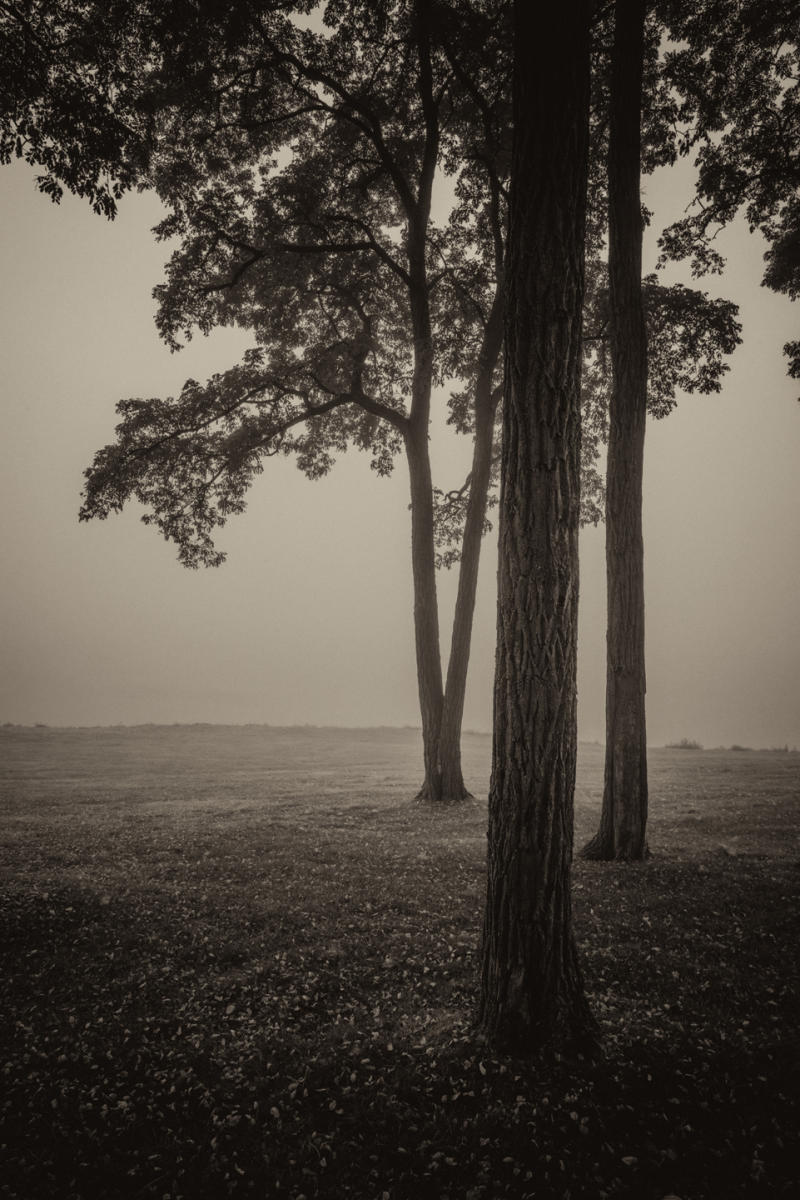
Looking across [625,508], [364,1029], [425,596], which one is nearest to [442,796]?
[425,596]

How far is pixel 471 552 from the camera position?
640 inches

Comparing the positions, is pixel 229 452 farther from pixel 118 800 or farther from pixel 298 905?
pixel 298 905

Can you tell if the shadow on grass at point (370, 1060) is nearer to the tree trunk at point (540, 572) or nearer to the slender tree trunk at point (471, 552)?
the tree trunk at point (540, 572)

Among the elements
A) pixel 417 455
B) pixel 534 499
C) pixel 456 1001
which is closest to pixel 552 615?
pixel 534 499

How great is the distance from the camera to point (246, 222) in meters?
14.9

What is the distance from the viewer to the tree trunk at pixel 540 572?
13.7 ft

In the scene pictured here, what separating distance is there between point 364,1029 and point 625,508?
26.1 ft

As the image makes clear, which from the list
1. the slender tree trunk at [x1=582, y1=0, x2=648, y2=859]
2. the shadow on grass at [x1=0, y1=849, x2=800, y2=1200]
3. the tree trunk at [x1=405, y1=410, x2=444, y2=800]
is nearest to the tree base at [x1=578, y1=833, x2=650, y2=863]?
the slender tree trunk at [x1=582, y1=0, x2=648, y2=859]

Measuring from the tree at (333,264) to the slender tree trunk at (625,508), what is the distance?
22.1 feet

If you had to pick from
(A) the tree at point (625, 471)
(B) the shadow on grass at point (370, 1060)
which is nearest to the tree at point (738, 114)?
(A) the tree at point (625, 471)

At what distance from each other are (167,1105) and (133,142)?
1143cm

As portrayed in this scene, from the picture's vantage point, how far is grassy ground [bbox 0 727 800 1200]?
127 inches

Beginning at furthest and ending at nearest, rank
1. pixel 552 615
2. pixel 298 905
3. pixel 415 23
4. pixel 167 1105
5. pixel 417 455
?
pixel 417 455 < pixel 415 23 < pixel 298 905 < pixel 552 615 < pixel 167 1105

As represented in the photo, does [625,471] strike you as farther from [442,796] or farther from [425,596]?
[442,796]
